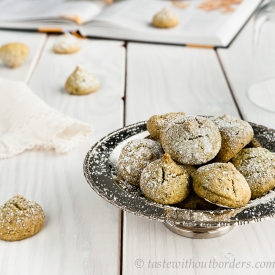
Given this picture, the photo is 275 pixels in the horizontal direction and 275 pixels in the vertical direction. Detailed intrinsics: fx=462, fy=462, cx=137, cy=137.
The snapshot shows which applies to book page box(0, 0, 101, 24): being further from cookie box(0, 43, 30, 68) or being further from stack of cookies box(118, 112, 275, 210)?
stack of cookies box(118, 112, 275, 210)

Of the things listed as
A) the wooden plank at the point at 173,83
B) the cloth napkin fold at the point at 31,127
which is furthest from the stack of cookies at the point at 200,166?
the wooden plank at the point at 173,83

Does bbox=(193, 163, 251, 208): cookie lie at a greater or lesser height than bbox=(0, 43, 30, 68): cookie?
greater

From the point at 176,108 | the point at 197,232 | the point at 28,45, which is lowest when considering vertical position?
the point at 28,45

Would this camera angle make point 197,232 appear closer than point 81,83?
Yes

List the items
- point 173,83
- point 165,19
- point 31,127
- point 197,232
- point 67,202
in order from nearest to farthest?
point 197,232 < point 67,202 < point 31,127 < point 173,83 < point 165,19

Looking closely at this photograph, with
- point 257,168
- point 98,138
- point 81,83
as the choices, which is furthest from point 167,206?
point 81,83

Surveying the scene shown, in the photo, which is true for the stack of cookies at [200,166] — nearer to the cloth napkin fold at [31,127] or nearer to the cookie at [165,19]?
the cloth napkin fold at [31,127]

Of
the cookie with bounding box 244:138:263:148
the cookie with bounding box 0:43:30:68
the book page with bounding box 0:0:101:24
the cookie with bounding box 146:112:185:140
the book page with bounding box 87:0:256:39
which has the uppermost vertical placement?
the cookie with bounding box 244:138:263:148

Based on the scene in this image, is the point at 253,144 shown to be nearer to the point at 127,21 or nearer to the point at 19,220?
the point at 19,220

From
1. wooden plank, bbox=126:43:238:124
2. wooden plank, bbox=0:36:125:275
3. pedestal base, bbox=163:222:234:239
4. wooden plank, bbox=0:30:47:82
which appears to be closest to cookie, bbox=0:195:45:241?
wooden plank, bbox=0:36:125:275
